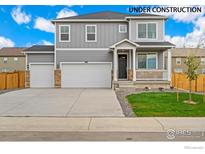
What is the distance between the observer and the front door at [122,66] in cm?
2664

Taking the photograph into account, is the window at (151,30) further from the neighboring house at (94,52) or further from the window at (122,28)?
the window at (122,28)

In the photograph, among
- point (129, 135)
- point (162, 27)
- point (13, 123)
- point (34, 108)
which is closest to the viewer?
point (129, 135)

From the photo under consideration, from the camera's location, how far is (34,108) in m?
13.6

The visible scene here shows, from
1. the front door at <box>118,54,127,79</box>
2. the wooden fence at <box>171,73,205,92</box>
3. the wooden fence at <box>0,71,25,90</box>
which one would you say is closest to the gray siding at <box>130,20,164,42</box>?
the front door at <box>118,54,127,79</box>

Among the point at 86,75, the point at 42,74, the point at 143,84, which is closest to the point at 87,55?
the point at 86,75

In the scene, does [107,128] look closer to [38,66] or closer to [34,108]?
[34,108]

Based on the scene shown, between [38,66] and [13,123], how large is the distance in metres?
17.9

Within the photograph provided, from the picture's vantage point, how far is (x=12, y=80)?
2734 centimetres

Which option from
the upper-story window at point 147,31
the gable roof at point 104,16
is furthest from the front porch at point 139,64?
the gable roof at point 104,16

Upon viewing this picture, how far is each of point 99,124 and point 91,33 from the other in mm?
17656

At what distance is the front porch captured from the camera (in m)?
24.3

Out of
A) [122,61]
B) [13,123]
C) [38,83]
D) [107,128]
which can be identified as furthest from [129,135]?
[38,83]

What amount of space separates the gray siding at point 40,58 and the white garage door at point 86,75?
5.65 feet

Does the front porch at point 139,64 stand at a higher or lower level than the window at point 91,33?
lower
